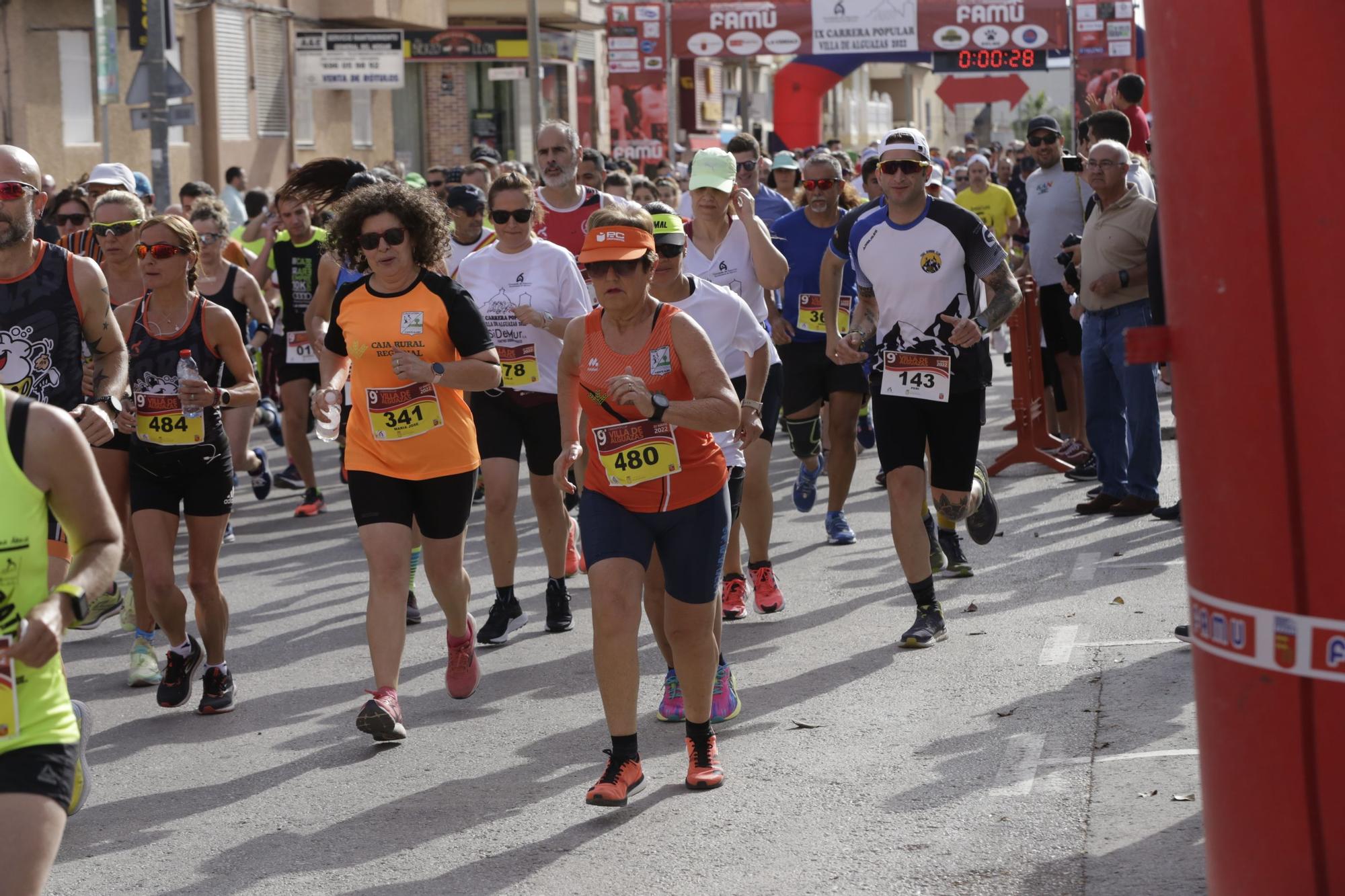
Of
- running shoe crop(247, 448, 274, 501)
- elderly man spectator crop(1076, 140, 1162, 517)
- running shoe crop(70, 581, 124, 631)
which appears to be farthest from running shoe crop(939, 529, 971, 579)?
running shoe crop(247, 448, 274, 501)

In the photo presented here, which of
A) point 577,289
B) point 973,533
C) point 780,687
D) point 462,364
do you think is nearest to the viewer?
point 462,364

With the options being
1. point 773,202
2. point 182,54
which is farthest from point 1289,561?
point 182,54

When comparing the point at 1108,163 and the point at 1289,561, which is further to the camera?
the point at 1108,163

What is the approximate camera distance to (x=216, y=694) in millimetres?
7145

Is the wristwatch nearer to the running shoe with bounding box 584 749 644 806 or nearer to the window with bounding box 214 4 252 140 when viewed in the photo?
the running shoe with bounding box 584 749 644 806

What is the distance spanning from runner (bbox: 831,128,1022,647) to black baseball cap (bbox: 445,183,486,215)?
7.32ft

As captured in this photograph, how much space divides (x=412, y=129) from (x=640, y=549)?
38.4m

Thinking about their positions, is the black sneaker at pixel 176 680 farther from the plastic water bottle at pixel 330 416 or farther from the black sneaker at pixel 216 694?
the plastic water bottle at pixel 330 416

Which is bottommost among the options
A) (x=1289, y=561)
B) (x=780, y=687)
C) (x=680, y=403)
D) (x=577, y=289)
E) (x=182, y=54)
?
(x=780, y=687)

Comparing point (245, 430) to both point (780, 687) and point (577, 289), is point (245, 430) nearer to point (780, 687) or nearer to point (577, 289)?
point (577, 289)

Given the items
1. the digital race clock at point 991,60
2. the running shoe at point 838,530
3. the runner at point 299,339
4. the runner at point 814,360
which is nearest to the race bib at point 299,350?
the runner at point 299,339

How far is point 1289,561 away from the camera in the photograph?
3.21m

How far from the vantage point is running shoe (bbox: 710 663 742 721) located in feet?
21.8

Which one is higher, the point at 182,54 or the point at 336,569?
the point at 182,54
